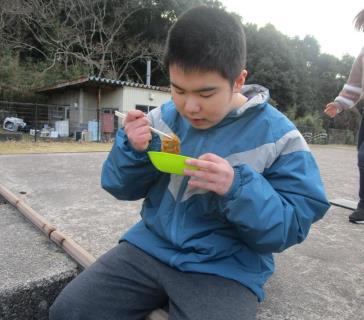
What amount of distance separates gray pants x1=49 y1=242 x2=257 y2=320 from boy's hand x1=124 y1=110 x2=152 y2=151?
0.39 meters

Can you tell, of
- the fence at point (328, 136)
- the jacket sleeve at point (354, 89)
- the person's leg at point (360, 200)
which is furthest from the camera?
the fence at point (328, 136)

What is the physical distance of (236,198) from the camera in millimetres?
1062

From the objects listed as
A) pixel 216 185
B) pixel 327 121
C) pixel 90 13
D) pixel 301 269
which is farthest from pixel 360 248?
pixel 327 121

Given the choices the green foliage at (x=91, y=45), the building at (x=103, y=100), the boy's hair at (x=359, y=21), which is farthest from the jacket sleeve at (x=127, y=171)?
the green foliage at (x=91, y=45)

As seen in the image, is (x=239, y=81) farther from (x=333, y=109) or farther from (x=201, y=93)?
(x=333, y=109)

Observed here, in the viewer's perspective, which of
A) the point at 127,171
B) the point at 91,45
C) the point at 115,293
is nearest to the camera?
the point at 115,293

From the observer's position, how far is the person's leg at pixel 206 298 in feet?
3.57

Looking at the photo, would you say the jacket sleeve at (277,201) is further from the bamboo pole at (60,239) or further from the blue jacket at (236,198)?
the bamboo pole at (60,239)

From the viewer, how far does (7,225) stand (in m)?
2.23

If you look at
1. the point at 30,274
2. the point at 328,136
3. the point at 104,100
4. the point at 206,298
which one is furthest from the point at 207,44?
the point at 328,136

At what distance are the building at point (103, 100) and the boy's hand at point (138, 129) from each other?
1284cm

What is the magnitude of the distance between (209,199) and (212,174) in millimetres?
198

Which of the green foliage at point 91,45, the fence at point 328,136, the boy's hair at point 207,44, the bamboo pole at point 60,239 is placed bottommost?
the fence at point 328,136

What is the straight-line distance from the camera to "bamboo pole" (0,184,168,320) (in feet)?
4.30
